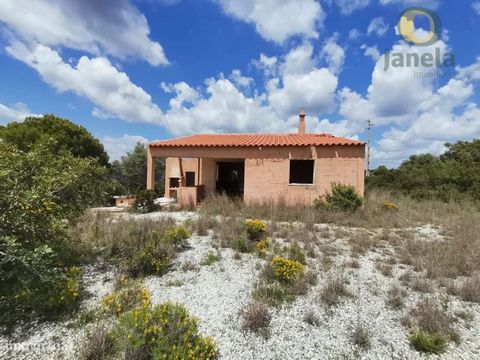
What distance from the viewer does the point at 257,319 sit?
3.51m

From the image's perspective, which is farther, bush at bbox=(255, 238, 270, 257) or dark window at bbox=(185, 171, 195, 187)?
dark window at bbox=(185, 171, 195, 187)

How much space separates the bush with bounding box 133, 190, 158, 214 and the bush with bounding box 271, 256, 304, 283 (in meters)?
8.51

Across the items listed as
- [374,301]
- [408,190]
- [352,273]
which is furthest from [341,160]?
[408,190]

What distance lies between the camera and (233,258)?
5.78 meters

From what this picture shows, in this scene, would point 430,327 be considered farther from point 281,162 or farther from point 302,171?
point 302,171

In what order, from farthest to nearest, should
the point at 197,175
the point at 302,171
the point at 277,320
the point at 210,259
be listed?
the point at 197,175
the point at 302,171
the point at 210,259
the point at 277,320

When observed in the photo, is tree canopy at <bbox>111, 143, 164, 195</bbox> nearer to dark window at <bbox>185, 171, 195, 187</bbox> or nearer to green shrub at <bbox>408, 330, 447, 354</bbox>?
dark window at <bbox>185, 171, 195, 187</bbox>

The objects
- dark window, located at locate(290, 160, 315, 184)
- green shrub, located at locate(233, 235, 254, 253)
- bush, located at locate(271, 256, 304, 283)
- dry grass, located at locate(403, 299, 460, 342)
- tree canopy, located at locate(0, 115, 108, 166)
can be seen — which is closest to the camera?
dry grass, located at locate(403, 299, 460, 342)

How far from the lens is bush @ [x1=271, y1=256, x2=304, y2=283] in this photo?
461 cm

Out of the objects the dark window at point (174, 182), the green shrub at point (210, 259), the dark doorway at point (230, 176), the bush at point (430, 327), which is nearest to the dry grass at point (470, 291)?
the bush at point (430, 327)

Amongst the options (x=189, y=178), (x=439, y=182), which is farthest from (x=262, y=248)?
(x=439, y=182)

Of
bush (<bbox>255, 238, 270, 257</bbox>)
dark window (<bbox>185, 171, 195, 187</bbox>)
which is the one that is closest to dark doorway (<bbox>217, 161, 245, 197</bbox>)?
dark window (<bbox>185, 171, 195, 187</bbox>)

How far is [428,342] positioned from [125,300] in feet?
13.3

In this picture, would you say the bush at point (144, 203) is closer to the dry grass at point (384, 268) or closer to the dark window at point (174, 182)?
the dark window at point (174, 182)
